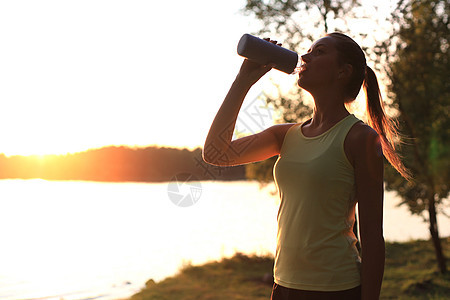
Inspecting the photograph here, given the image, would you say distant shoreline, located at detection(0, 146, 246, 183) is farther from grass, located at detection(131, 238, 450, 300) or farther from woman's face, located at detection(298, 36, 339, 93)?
woman's face, located at detection(298, 36, 339, 93)

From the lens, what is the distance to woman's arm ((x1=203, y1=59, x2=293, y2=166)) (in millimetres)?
1905

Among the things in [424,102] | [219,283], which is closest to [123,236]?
[219,283]

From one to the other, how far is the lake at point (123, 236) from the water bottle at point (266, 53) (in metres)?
8.07

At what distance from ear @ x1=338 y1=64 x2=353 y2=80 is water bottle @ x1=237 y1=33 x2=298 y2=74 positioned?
0.21 metres

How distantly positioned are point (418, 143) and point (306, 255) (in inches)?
315

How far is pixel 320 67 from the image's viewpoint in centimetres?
185

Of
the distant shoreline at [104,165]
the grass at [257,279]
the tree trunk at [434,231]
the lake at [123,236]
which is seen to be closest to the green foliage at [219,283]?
the grass at [257,279]

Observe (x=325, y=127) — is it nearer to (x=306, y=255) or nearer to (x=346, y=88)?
(x=346, y=88)

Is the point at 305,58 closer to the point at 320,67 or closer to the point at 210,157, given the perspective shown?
the point at 320,67

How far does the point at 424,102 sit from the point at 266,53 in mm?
7953

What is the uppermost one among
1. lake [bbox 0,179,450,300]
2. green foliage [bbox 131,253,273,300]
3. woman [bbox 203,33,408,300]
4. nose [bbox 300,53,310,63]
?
nose [bbox 300,53,310,63]

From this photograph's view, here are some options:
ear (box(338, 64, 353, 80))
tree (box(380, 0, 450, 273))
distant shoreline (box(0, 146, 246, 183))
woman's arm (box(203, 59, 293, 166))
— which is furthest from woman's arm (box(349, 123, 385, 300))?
distant shoreline (box(0, 146, 246, 183))

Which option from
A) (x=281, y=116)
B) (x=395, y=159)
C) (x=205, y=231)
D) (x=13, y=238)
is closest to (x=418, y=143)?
(x=281, y=116)

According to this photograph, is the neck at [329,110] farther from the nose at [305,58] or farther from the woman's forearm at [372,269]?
the woman's forearm at [372,269]
